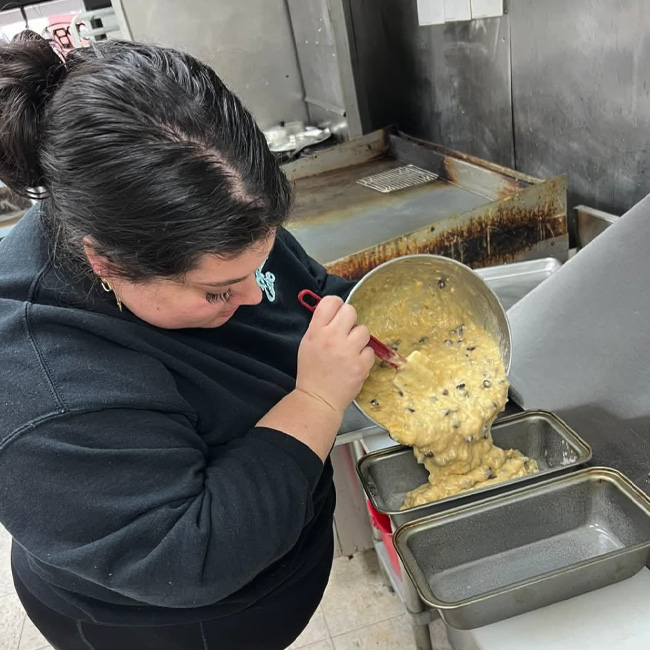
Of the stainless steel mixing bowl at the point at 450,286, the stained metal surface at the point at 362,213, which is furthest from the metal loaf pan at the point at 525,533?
the stained metal surface at the point at 362,213

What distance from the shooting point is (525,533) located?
3.17ft

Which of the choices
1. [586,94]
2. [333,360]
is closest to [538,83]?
[586,94]

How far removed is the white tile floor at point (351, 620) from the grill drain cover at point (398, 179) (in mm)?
1294

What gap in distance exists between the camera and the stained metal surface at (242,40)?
271 centimetres

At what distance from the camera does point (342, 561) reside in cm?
199

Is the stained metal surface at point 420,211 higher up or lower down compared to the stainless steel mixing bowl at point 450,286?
lower down

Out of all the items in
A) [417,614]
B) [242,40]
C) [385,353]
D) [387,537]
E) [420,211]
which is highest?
[242,40]

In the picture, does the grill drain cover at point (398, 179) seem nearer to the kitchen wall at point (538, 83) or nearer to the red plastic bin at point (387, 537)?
the kitchen wall at point (538, 83)

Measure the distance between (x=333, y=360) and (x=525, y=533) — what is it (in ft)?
1.44

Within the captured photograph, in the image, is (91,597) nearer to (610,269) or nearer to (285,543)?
(285,543)

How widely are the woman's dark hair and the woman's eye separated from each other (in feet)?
0.23

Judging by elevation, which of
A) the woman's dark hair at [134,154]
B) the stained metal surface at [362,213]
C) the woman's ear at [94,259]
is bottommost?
the stained metal surface at [362,213]

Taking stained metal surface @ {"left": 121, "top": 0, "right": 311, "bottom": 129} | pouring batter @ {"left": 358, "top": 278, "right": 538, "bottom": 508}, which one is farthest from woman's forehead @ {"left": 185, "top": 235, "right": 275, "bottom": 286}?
stained metal surface @ {"left": 121, "top": 0, "right": 311, "bottom": 129}

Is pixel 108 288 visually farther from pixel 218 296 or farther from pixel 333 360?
pixel 333 360
